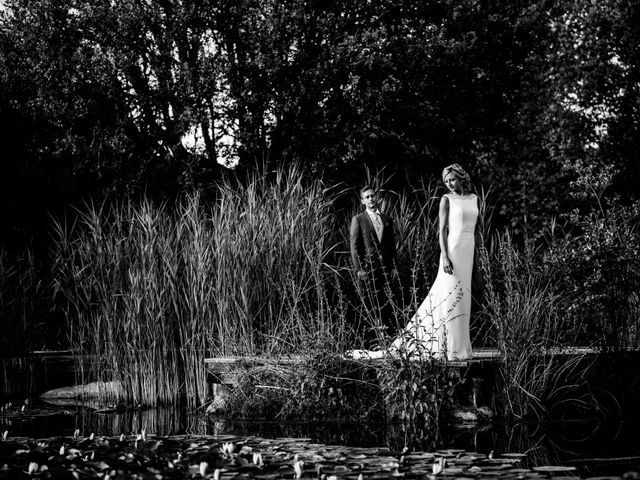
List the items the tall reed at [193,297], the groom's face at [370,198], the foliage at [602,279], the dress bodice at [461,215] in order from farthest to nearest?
the groom's face at [370,198]
the tall reed at [193,297]
the foliage at [602,279]
the dress bodice at [461,215]

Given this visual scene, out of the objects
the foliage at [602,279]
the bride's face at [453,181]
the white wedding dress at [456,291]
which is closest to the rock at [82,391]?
the white wedding dress at [456,291]

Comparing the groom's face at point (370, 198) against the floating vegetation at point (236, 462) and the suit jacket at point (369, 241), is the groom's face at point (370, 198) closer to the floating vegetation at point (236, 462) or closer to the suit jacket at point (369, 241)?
the suit jacket at point (369, 241)

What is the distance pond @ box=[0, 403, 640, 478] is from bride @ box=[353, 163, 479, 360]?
1010 mm

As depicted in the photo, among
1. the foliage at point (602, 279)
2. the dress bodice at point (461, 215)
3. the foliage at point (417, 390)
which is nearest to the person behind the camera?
the foliage at point (417, 390)

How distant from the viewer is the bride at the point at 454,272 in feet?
26.2

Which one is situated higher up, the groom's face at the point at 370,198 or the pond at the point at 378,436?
the groom's face at the point at 370,198

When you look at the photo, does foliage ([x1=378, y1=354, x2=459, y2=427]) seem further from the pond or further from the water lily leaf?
the water lily leaf

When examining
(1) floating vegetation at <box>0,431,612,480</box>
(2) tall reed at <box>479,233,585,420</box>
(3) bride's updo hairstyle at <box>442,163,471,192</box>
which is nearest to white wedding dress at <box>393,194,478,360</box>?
(3) bride's updo hairstyle at <box>442,163,471,192</box>

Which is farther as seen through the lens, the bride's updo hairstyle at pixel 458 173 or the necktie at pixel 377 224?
the necktie at pixel 377 224

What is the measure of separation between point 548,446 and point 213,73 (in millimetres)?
12473

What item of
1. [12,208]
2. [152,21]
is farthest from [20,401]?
[152,21]

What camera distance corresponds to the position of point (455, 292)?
8.05 m

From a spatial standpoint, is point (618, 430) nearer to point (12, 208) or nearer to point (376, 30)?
point (376, 30)

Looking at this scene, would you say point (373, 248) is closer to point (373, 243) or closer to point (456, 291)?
point (373, 243)
